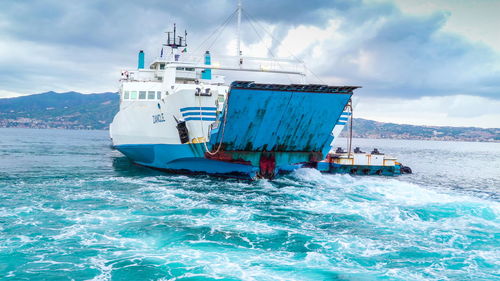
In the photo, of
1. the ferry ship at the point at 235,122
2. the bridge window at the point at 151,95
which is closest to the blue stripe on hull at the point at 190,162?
the ferry ship at the point at 235,122

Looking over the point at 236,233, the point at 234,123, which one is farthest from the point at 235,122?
the point at 236,233

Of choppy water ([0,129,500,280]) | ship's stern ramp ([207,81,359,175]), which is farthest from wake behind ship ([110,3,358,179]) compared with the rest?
choppy water ([0,129,500,280])

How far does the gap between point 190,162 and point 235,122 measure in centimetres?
504

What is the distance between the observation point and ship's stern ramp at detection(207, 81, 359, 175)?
1792 cm

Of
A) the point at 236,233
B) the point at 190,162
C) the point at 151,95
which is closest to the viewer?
the point at 236,233

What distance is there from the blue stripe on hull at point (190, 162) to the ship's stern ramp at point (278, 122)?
3.91 feet

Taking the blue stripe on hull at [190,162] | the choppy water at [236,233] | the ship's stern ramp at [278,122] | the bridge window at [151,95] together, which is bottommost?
the choppy water at [236,233]

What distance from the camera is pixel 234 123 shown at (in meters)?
19.0

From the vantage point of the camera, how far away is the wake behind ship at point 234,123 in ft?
60.0

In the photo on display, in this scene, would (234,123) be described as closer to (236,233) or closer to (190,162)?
(190,162)

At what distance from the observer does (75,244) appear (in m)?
9.87

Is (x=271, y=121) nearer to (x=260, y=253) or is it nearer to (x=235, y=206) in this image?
(x=235, y=206)

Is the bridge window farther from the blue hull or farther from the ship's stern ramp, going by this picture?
the ship's stern ramp

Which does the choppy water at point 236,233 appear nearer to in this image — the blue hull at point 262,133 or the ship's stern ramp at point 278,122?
the blue hull at point 262,133
